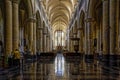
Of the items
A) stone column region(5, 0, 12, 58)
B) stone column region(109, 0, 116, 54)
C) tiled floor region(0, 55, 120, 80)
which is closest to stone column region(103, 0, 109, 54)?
stone column region(109, 0, 116, 54)

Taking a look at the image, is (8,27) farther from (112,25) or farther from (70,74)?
(70,74)

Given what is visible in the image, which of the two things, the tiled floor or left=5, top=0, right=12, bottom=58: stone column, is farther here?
left=5, top=0, right=12, bottom=58: stone column

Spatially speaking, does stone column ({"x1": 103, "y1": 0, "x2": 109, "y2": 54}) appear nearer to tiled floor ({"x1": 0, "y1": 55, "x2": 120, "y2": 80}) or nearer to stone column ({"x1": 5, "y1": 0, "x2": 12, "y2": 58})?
tiled floor ({"x1": 0, "y1": 55, "x2": 120, "y2": 80})

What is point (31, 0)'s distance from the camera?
28.6 m

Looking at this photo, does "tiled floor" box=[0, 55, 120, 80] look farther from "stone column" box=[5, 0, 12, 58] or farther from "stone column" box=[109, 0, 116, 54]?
"stone column" box=[5, 0, 12, 58]

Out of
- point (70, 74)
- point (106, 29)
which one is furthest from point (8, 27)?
point (70, 74)

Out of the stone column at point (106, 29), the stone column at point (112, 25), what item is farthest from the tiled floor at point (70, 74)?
the stone column at point (106, 29)

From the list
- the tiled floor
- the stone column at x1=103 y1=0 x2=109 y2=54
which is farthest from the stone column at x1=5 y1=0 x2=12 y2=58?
the stone column at x1=103 y1=0 x2=109 y2=54

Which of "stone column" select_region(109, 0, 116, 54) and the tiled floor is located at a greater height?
"stone column" select_region(109, 0, 116, 54)

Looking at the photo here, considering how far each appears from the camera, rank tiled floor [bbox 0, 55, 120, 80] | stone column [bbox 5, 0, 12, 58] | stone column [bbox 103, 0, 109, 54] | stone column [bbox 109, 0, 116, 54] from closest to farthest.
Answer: tiled floor [bbox 0, 55, 120, 80] → stone column [bbox 109, 0, 116, 54] → stone column [bbox 5, 0, 12, 58] → stone column [bbox 103, 0, 109, 54]

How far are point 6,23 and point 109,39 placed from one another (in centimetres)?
864

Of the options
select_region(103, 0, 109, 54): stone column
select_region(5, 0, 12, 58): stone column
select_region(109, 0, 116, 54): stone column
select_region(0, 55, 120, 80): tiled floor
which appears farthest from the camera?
select_region(103, 0, 109, 54): stone column

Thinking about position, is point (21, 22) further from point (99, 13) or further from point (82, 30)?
point (99, 13)

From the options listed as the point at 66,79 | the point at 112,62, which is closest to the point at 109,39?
the point at 112,62
